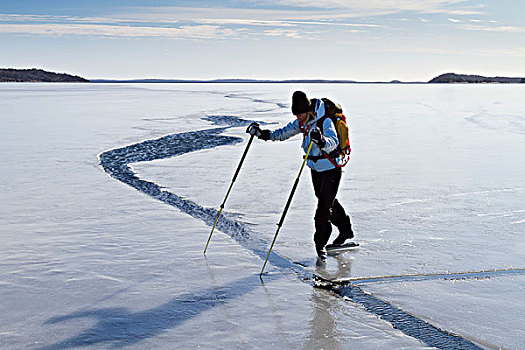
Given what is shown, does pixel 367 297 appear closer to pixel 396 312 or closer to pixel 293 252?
pixel 396 312

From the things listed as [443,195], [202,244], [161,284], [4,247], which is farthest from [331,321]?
[443,195]

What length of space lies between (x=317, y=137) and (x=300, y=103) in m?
0.42

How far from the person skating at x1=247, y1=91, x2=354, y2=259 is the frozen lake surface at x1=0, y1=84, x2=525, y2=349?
0.34m

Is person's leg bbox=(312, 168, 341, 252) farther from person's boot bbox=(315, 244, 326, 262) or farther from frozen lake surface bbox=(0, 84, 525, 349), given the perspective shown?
frozen lake surface bbox=(0, 84, 525, 349)

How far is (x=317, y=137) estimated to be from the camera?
4.52m

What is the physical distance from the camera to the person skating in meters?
4.75

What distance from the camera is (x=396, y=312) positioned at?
3908mm

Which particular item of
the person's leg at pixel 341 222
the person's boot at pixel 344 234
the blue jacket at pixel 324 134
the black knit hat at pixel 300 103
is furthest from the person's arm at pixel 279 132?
the person's boot at pixel 344 234

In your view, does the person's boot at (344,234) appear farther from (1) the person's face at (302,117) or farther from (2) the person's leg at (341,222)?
(1) the person's face at (302,117)

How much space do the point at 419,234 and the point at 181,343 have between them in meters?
3.21

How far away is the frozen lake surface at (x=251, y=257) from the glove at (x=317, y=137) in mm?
1101

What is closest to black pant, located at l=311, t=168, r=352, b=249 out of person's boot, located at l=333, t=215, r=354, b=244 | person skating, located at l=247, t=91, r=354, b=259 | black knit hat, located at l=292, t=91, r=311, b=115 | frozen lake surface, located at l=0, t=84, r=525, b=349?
person skating, located at l=247, t=91, r=354, b=259

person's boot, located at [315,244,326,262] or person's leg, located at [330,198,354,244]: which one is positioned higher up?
person's leg, located at [330,198,354,244]

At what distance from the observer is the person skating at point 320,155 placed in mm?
4754
